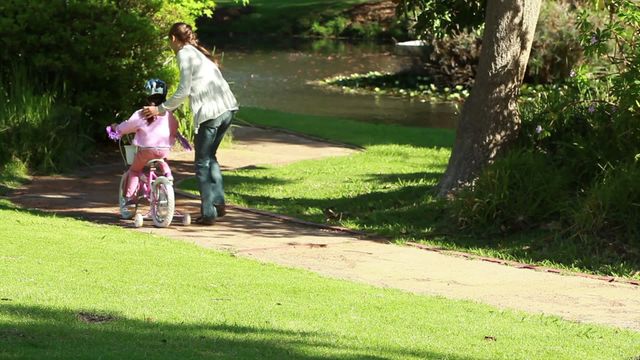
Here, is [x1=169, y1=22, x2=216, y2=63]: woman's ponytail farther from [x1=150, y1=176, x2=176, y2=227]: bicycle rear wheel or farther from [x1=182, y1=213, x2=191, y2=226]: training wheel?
[x1=182, y1=213, x2=191, y2=226]: training wheel

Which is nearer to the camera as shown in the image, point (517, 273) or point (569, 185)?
point (517, 273)

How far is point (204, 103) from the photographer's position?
1122 centimetres

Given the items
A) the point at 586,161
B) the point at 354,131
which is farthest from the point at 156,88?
the point at 354,131

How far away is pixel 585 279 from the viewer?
30.8ft

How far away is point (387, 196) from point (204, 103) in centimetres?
248

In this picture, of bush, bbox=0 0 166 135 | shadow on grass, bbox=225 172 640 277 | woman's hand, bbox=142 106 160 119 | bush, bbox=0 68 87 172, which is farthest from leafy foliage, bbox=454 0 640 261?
bush, bbox=0 0 166 135

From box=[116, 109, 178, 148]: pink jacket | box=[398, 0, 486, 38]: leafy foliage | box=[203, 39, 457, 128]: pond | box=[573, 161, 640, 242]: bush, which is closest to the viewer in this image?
box=[573, 161, 640, 242]: bush

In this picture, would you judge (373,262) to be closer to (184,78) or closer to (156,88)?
(184,78)

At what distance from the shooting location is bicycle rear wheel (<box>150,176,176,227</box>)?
10.9m

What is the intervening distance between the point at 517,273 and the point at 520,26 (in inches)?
124

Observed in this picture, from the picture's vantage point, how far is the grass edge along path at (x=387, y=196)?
405 inches

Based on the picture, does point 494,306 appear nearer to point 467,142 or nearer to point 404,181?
point 467,142

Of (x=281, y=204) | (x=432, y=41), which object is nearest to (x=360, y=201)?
(x=281, y=204)

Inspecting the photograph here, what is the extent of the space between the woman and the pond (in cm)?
1157
